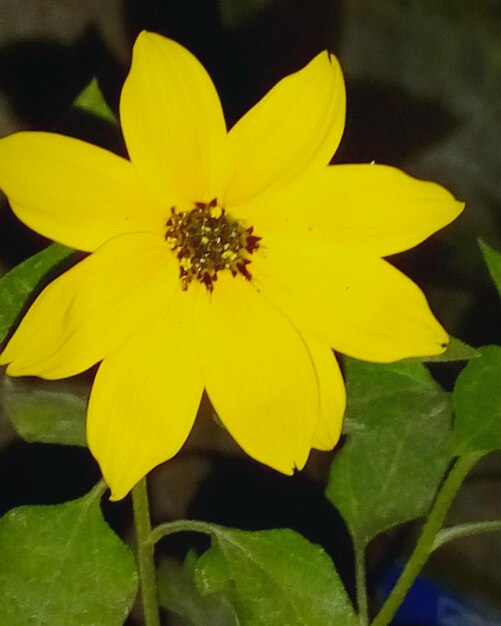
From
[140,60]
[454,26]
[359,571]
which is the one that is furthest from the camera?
[454,26]

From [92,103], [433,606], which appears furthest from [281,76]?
[433,606]

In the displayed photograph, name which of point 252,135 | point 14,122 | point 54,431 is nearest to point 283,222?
point 252,135

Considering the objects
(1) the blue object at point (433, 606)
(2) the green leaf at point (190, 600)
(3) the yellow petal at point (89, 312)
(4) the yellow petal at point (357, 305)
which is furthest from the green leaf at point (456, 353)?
(1) the blue object at point (433, 606)

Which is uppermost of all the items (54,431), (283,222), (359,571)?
(283,222)

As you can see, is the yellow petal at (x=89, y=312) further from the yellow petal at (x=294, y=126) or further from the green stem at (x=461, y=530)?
Result: the green stem at (x=461, y=530)

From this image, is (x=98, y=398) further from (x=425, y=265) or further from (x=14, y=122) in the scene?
(x=425, y=265)

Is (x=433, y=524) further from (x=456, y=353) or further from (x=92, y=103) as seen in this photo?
(x=92, y=103)
